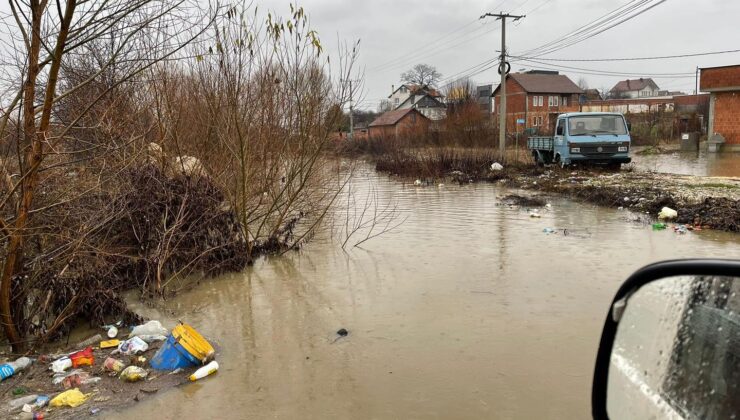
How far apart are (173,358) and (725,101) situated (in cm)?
3302

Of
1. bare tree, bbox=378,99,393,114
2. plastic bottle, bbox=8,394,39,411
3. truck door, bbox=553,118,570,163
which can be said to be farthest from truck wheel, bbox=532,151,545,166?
bare tree, bbox=378,99,393,114

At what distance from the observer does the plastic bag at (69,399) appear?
3975 millimetres

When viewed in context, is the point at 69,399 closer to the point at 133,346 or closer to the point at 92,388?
the point at 92,388

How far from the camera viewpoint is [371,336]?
215 inches

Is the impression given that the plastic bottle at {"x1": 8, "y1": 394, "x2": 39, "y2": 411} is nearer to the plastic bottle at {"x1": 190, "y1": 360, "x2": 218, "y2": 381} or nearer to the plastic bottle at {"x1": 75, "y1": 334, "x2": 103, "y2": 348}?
the plastic bottle at {"x1": 190, "y1": 360, "x2": 218, "y2": 381}

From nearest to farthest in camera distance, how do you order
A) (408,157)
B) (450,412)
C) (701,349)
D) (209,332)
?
1. (701,349)
2. (450,412)
3. (209,332)
4. (408,157)

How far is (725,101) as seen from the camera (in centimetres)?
2916

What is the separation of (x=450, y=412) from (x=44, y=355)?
3.81 meters

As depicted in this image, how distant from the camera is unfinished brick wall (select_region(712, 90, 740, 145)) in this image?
94.5ft

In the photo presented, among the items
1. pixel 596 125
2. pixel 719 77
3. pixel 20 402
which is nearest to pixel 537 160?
pixel 596 125

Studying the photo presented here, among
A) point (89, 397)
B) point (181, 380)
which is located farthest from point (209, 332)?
point (89, 397)

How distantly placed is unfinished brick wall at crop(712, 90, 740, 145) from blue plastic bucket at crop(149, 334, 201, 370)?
32.6 meters

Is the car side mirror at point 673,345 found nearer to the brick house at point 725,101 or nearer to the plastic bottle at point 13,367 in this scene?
the plastic bottle at point 13,367

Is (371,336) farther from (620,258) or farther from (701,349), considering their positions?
(620,258)
